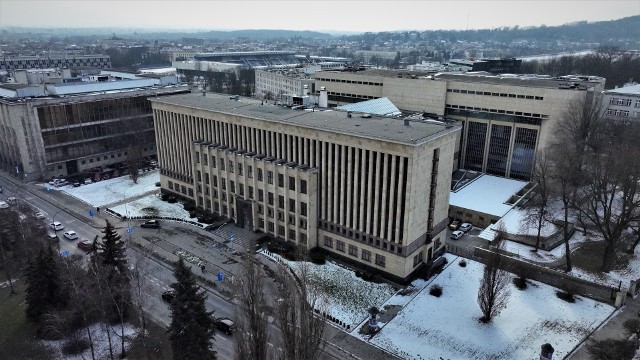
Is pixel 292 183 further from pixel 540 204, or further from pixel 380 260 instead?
pixel 540 204

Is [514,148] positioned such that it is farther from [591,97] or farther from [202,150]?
[202,150]

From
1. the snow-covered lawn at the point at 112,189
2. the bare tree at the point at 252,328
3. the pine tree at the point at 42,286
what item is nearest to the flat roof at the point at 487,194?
the bare tree at the point at 252,328

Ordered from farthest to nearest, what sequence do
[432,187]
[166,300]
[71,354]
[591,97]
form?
1. [591,97]
2. [432,187]
3. [166,300]
4. [71,354]

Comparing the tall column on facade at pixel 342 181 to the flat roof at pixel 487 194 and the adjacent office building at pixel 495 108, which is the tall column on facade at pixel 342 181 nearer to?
the flat roof at pixel 487 194

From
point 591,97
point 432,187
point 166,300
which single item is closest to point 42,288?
point 166,300

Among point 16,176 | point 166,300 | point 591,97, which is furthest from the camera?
point 16,176

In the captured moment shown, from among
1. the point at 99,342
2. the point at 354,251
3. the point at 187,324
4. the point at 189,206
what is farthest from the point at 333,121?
the point at 99,342
